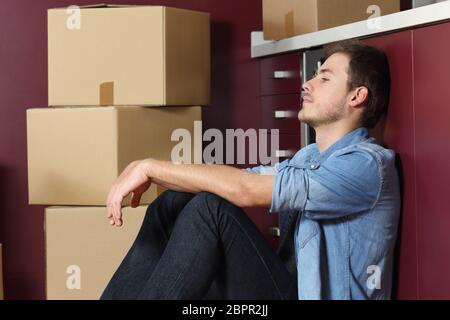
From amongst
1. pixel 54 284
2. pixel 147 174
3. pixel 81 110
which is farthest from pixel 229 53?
pixel 147 174

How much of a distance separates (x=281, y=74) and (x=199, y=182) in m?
1.02

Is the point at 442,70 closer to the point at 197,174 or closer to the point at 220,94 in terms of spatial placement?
the point at 197,174

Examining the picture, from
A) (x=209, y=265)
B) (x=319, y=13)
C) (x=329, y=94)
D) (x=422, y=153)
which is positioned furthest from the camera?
(x=319, y=13)

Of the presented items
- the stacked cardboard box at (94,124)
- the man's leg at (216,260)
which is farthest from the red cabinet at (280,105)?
the man's leg at (216,260)

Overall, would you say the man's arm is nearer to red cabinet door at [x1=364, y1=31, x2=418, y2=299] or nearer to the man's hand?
the man's hand

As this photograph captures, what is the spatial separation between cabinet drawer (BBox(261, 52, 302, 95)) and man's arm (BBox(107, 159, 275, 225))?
0.85 m

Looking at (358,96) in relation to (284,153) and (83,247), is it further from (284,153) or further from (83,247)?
(83,247)

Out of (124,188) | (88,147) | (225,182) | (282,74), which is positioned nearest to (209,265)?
(225,182)

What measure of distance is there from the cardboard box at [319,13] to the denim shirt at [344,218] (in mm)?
704

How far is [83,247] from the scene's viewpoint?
2.34 metres

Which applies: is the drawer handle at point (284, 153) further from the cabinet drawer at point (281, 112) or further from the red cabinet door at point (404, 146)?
the red cabinet door at point (404, 146)

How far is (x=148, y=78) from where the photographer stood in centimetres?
232

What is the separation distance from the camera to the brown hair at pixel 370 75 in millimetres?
1745

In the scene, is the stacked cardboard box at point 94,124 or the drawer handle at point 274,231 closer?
the stacked cardboard box at point 94,124
